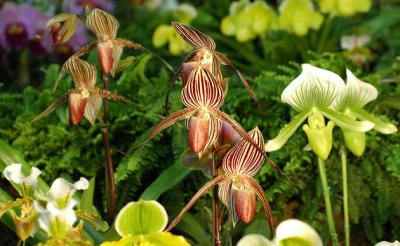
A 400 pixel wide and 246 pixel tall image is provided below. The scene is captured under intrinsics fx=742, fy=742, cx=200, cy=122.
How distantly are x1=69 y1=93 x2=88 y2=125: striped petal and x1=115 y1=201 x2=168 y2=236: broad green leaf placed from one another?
292 millimetres

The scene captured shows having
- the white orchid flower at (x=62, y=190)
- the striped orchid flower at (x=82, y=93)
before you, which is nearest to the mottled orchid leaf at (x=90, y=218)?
the white orchid flower at (x=62, y=190)

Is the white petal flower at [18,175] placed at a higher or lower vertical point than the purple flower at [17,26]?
lower

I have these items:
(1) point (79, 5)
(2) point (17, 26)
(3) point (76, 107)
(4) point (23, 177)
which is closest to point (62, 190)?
(4) point (23, 177)

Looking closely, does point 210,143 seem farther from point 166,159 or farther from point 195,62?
point 166,159

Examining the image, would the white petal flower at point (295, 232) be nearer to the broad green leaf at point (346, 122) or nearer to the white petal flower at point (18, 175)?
the broad green leaf at point (346, 122)

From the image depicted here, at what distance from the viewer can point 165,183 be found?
1.51 metres

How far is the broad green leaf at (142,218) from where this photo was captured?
42.8 inches

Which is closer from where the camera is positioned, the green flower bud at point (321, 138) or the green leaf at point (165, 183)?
the green flower bud at point (321, 138)

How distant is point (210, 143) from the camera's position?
3.67 ft

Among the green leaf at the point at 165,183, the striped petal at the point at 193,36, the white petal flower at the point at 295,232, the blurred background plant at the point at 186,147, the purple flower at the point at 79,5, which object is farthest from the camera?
the purple flower at the point at 79,5

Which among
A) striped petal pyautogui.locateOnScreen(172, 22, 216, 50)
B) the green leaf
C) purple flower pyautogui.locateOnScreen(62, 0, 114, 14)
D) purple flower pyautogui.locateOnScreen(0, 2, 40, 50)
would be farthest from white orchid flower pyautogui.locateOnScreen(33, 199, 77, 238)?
purple flower pyautogui.locateOnScreen(62, 0, 114, 14)

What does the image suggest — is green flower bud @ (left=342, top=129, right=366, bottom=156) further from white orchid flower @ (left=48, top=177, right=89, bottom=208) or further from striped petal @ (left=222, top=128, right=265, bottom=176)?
white orchid flower @ (left=48, top=177, right=89, bottom=208)

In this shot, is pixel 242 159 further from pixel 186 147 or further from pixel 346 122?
pixel 186 147

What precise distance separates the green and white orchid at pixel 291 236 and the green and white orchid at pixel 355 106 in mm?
235
